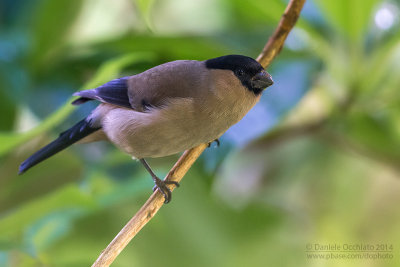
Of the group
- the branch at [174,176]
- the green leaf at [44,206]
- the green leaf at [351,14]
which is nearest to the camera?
the branch at [174,176]

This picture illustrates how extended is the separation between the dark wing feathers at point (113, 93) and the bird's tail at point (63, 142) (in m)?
0.08

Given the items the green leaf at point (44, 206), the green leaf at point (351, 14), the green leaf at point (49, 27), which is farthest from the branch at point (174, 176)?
the green leaf at point (49, 27)

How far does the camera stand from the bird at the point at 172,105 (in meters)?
0.76

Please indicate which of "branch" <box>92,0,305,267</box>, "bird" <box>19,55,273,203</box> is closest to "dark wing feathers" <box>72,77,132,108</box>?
"bird" <box>19,55,273,203</box>

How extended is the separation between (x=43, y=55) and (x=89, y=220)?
442 millimetres

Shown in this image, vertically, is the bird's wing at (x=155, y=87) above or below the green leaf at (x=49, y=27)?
below

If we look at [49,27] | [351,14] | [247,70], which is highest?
[49,27]

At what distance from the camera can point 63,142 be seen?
35.5 inches

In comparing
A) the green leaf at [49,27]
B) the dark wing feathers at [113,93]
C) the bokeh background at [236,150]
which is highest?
the green leaf at [49,27]

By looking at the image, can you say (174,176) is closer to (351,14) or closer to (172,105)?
(172,105)

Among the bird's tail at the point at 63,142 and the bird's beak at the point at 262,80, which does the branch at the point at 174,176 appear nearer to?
the bird's beak at the point at 262,80

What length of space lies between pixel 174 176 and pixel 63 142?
21 cm

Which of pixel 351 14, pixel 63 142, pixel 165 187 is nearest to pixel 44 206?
pixel 63 142

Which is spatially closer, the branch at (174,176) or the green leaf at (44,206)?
the branch at (174,176)
